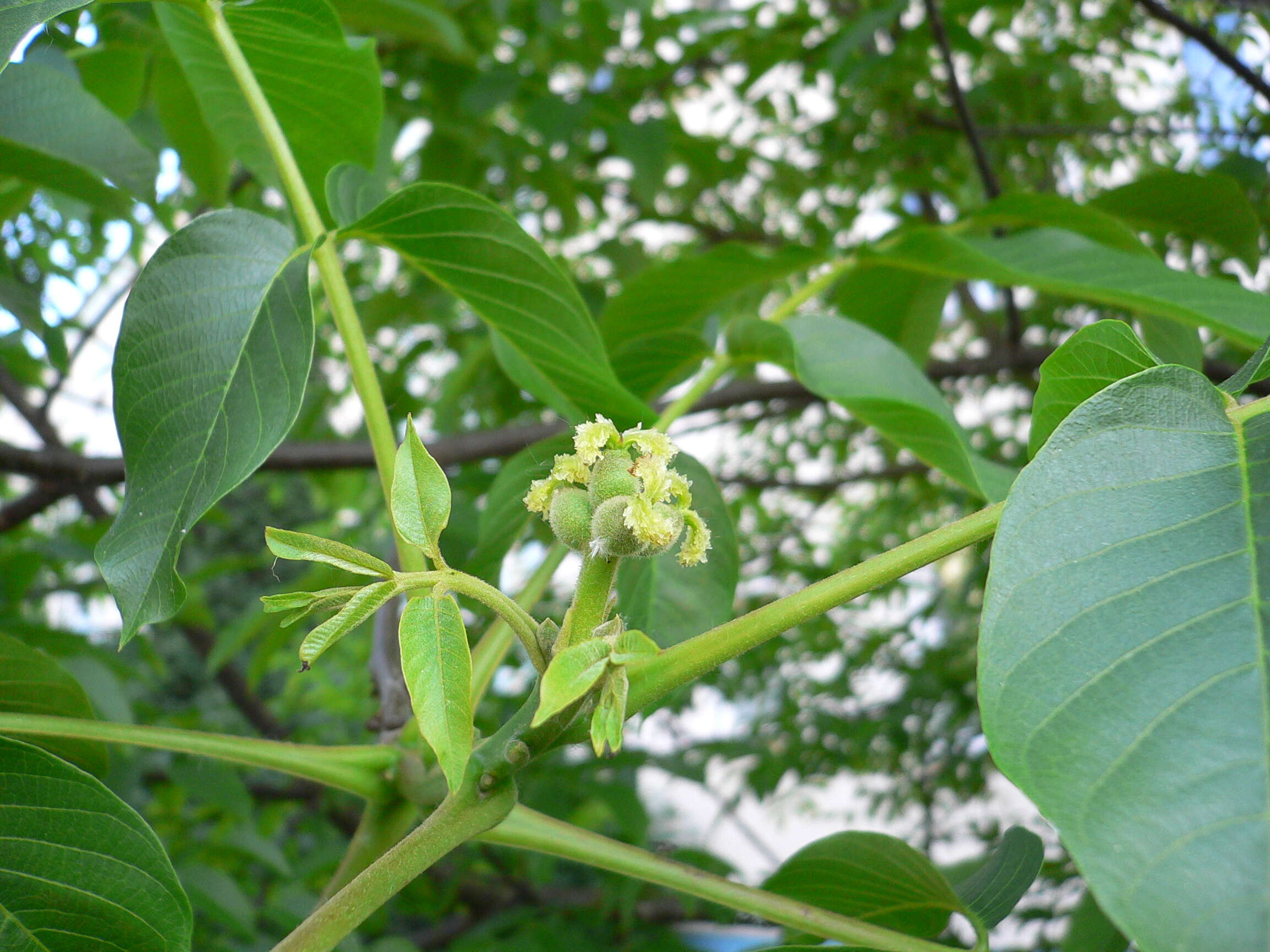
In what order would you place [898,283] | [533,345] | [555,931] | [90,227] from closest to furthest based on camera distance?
[533,345] → [898,283] → [555,931] → [90,227]

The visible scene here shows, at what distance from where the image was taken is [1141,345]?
39 centimetres

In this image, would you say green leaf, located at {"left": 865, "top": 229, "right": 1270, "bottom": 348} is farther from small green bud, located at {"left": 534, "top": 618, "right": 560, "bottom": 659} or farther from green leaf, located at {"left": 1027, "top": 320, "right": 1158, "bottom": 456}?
small green bud, located at {"left": 534, "top": 618, "right": 560, "bottom": 659}

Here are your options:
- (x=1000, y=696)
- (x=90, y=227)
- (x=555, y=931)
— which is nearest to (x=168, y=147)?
(x=90, y=227)

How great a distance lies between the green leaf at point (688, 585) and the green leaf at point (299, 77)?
0.35 meters

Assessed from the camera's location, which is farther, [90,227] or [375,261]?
[375,261]

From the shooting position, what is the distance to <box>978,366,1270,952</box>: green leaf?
0.24 meters

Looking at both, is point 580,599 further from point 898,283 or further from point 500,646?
point 898,283

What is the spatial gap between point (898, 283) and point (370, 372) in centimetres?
59

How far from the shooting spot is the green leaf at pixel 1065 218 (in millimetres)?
792

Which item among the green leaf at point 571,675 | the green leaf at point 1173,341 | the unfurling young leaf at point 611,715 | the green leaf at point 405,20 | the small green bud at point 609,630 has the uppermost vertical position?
the green leaf at point 405,20

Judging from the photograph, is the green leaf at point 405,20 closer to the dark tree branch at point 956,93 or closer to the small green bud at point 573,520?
the dark tree branch at point 956,93

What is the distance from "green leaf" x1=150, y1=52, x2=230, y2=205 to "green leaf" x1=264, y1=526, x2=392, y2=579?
2.68ft

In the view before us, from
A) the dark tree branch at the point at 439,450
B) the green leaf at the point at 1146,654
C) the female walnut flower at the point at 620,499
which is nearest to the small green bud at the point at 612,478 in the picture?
the female walnut flower at the point at 620,499

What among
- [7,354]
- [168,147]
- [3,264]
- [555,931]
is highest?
[168,147]
